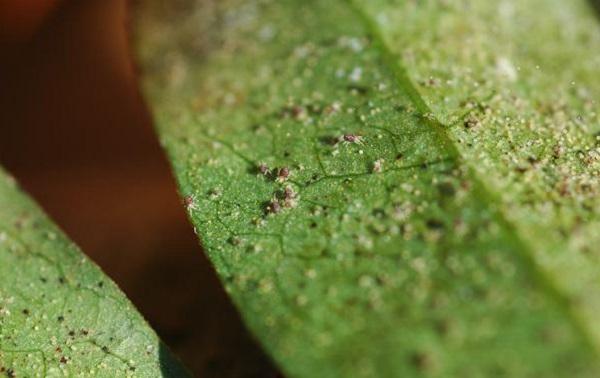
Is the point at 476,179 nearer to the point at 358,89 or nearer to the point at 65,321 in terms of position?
the point at 358,89

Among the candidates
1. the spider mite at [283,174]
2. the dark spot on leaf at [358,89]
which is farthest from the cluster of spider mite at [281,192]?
the dark spot on leaf at [358,89]

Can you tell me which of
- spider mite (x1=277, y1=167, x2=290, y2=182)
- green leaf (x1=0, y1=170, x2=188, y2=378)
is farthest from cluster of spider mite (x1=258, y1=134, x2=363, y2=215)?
green leaf (x1=0, y1=170, x2=188, y2=378)

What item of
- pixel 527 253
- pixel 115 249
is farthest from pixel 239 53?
pixel 527 253

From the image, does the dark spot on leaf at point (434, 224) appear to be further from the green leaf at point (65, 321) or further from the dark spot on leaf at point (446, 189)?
the green leaf at point (65, 321)

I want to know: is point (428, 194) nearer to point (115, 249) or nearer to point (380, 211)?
point (380, 211)

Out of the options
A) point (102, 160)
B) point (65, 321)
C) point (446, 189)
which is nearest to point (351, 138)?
point (446, 189)

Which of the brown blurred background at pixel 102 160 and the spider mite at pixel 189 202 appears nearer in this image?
the spider mite at pixel 189 202
